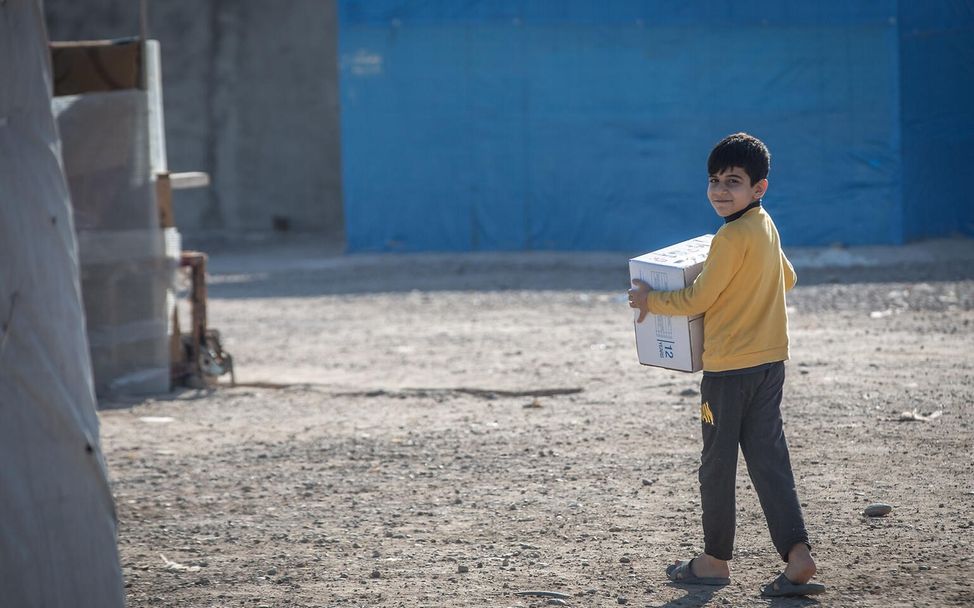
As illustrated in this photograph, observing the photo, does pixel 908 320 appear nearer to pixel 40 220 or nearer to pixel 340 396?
pixel 340 396

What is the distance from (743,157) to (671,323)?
1.98 ft

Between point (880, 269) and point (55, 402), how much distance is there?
11367 millimetres

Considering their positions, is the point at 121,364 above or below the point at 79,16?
below

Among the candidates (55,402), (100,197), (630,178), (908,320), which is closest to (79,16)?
(630,178)

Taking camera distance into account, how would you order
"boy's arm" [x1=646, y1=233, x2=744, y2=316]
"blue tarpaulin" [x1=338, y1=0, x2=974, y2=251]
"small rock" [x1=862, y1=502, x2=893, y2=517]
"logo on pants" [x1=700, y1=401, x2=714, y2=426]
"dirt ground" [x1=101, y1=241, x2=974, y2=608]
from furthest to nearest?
"blue tarpaulin" [x1=338, y1=0, x2=974, y2=251] < "small rock" [x1=862, y1=502, x2=893, y2=517] < "dirt ground" [x1=101, y1=241, x2=974, y2=608] < "logo on pants" [x1=700, y1=401, x2=714, y2=426] < "boy's arm" [x1=646, y1=233, x2=744, y2=316]

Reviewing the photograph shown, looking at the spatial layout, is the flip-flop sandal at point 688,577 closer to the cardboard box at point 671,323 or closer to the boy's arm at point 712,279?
the cardboard box at point 671,323

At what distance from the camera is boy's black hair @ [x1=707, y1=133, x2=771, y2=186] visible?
3.65 metres

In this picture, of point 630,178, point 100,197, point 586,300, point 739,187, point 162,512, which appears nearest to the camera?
point 739,187

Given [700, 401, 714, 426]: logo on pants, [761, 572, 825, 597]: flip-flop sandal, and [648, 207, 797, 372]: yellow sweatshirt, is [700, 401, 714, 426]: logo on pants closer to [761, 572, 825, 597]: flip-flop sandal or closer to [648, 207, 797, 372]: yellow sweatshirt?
[648, 207, 797, 372]: yellow sweatshirt

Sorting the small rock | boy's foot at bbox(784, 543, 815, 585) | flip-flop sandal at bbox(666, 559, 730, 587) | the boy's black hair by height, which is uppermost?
the boy's black hair

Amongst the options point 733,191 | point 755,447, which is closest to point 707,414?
point 755,447

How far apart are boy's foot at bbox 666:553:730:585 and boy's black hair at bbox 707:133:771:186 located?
1.28 m

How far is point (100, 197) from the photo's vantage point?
7.35m

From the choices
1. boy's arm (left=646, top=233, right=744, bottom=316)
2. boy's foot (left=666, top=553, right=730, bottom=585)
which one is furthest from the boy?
boy's foot (left=666, top=553, right=730, bottom=585)
